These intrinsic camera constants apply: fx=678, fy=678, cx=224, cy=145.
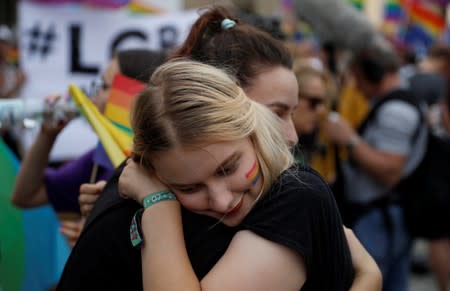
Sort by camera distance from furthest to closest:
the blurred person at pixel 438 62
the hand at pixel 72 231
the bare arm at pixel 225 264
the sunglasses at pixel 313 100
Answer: the blurred person at pixel 438 62 < the sunglasses at pixel 313 100 < the hand at pixel 72 231 < the bare arm at pixel 225 264

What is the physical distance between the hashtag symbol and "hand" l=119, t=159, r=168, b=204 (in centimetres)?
356

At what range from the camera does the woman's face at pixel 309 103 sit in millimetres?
3775

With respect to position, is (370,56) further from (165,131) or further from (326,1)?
(165,131)

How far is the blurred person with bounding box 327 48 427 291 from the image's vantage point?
368 cm

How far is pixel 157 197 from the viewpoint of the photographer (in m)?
1.47

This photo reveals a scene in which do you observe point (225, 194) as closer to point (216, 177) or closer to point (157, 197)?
point (216, 177)

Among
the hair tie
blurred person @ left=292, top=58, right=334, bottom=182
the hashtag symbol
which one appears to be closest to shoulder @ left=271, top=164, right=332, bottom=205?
the hair tie

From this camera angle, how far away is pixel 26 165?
2.56 m

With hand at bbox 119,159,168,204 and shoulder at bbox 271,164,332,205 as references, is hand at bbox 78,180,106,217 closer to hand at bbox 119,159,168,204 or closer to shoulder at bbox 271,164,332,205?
hand at bbox 119,159,168,204

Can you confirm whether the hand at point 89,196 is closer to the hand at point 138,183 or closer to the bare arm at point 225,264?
the hand at point 138,183

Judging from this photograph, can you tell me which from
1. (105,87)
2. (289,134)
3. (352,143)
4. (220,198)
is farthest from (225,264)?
(352,143)

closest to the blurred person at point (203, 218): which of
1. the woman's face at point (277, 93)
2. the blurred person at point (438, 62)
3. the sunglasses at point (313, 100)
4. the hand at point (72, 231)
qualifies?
the woman's face at point (277, 93)

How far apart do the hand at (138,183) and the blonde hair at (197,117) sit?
2 centimetres

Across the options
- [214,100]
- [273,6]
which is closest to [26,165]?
[214,100]
